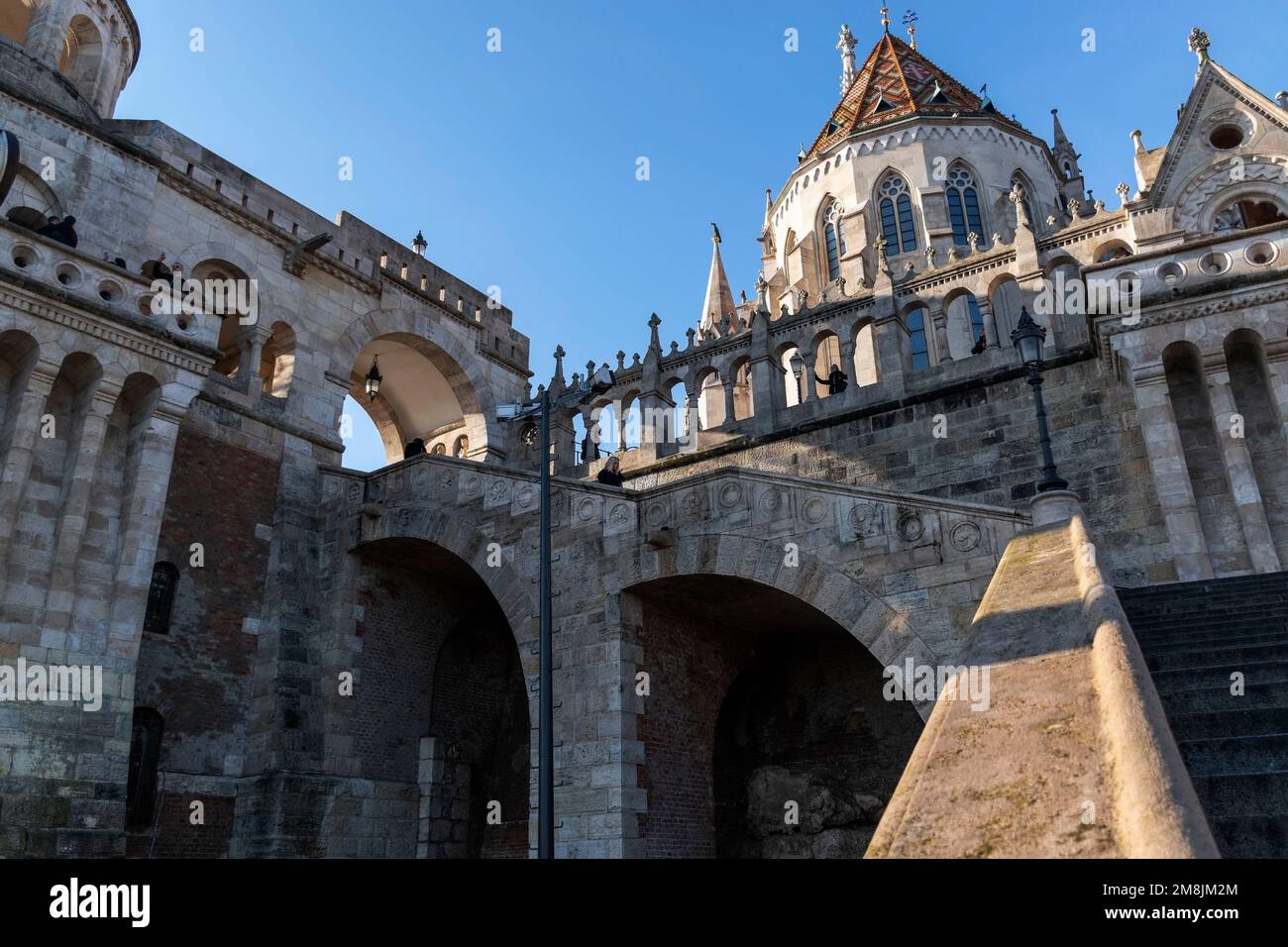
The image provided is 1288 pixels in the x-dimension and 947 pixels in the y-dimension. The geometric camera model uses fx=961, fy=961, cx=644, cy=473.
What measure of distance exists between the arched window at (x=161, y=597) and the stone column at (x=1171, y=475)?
15.8 m

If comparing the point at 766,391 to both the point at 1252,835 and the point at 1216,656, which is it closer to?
the point at 1216,656

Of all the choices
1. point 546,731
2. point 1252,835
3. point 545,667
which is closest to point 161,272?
point 545,667

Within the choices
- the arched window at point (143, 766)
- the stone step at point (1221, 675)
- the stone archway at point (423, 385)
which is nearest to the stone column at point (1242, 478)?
the stone step at point (1221, 675)

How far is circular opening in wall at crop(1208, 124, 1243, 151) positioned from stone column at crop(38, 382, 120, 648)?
23.2m

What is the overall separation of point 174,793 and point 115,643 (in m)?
2.97

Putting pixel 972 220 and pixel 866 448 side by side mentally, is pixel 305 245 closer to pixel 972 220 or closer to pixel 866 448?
pixel 866 448

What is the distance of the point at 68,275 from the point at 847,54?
136 feet

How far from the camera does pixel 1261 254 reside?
14328 millimetres

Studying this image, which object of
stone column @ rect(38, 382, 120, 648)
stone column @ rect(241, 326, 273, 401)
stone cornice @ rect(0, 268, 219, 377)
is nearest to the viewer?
stone column @ rect(38, 382, 120, 648)

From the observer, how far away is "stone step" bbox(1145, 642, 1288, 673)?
7.82 meters

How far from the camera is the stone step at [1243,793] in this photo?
225 inches

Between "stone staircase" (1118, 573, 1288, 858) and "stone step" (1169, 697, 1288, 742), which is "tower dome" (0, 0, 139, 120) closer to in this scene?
"stone staircase" (1118, 573, 1288, 858)

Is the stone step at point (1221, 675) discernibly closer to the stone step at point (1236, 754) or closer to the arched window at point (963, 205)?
the stone step at point (1236, 754)

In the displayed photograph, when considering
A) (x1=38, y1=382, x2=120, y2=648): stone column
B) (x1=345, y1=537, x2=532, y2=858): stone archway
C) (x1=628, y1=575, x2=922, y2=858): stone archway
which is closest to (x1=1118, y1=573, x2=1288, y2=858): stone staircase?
(x1=628, y1=575, x2=922, y2=858): stone archway
